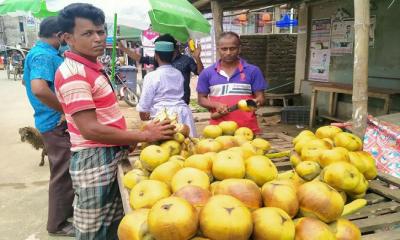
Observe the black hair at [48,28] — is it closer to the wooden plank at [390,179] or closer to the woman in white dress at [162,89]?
the woman in white dress at [162,89]

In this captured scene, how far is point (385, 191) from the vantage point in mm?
1712

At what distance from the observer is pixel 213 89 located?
3.33 meters

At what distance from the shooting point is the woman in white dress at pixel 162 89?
3.37 meters

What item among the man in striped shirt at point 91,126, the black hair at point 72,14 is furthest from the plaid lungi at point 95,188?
the black hair at point 72,14

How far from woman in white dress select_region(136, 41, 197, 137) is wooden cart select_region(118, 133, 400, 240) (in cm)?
138

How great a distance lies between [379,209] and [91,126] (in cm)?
145

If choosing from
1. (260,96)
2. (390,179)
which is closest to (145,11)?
(260,96)

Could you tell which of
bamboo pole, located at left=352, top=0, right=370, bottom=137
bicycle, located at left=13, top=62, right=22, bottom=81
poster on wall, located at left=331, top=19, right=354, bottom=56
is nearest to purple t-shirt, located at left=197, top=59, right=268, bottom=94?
bamboo pole, located at left=352, top=0, right=370, bottom=137

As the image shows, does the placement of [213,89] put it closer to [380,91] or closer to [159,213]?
[159,213]

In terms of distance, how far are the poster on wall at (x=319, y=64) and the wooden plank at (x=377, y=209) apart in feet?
19.8

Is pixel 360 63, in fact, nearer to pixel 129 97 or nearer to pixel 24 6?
pixel 24 6

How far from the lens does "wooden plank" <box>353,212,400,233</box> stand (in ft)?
4.64

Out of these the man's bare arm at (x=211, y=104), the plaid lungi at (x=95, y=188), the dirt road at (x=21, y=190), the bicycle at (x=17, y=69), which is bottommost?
the dirt road at (x=21, y=190)

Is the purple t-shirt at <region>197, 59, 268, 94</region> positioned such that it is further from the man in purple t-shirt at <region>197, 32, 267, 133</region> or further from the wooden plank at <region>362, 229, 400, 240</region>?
the wooden plank at <region>362, 229, 400, 240</region>
